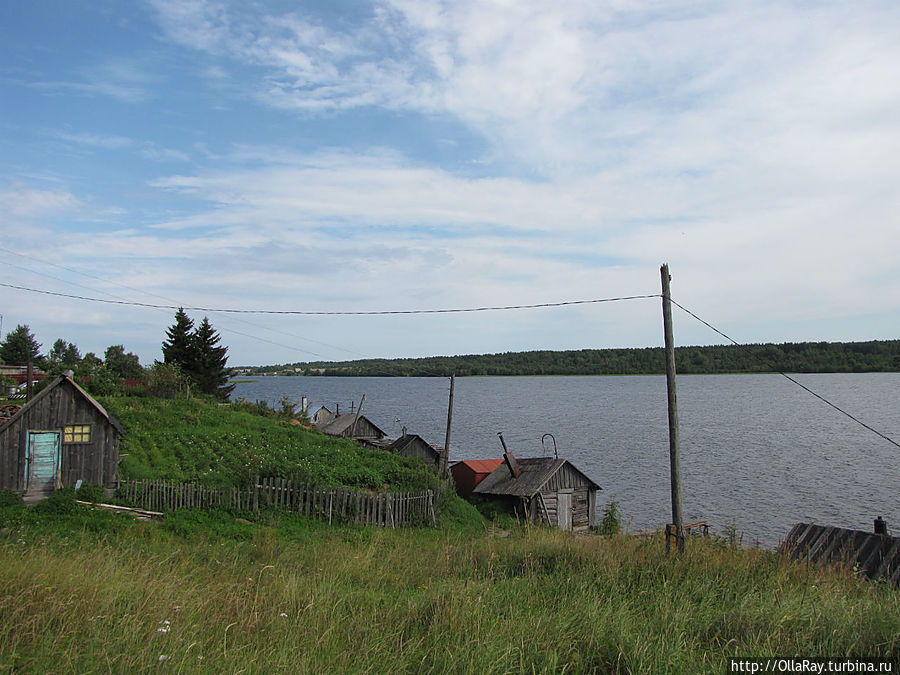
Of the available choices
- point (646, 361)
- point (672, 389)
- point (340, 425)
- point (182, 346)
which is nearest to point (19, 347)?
point (182, 346)

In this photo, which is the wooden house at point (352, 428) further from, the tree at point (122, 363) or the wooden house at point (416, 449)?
the tree at point (122, 363)

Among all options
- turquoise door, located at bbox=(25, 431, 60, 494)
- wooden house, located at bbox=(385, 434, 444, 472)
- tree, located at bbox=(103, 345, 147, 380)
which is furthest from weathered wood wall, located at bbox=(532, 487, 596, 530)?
tree, located at bbox=(103, 345, 147, 380)

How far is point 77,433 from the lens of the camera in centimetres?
1844

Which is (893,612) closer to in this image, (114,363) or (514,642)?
(514,642)

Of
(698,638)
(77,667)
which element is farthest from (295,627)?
(698,638)

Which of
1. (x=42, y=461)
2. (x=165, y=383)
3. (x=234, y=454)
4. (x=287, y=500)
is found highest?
→ (x=165, y=383)

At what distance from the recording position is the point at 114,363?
7162 centimetres

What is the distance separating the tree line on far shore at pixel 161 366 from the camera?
133 ft

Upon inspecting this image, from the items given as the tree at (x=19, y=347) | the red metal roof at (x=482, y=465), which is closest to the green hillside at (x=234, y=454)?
the red metal roof at (x=482, y=465)

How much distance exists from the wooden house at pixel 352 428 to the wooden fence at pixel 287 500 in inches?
908

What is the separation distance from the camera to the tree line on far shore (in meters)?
40.4

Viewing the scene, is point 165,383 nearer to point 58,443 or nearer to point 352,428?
point 352,428

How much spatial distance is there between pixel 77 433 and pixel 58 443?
569mm

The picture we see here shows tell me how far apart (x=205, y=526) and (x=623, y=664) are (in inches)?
571
